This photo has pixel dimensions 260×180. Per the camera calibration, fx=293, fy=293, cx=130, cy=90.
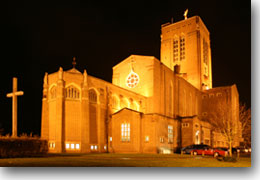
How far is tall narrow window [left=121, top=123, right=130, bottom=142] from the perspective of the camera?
46506mm

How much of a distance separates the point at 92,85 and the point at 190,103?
3558 cm

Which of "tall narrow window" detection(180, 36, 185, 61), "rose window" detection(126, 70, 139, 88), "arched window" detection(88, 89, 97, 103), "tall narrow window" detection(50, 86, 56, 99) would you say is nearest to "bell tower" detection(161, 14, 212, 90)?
"tall narrow window" detection(180, 36, 185, 61)

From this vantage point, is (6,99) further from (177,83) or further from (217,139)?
(217,139)

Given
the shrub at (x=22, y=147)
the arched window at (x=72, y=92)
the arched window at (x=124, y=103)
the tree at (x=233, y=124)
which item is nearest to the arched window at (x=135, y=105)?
the arched window at (x=124, y=103)

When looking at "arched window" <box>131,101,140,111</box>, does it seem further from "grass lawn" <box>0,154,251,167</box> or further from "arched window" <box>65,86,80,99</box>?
"grass lawn" <box>0,154,251,167</box>

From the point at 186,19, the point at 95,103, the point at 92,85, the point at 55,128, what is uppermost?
the point at 186,19

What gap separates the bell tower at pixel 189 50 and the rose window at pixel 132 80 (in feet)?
91.3

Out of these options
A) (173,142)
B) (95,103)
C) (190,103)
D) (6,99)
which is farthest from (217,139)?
(6,99)

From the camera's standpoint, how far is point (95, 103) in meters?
47.4

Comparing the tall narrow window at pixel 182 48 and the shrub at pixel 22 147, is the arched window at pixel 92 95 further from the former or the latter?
the tall narrow window at pixel 182 48

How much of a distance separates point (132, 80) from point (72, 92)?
19.6 m

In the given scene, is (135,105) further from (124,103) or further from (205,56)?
(205,56)

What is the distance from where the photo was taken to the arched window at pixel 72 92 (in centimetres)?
4408

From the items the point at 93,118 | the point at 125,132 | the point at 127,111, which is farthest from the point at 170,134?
the point at 93,118
